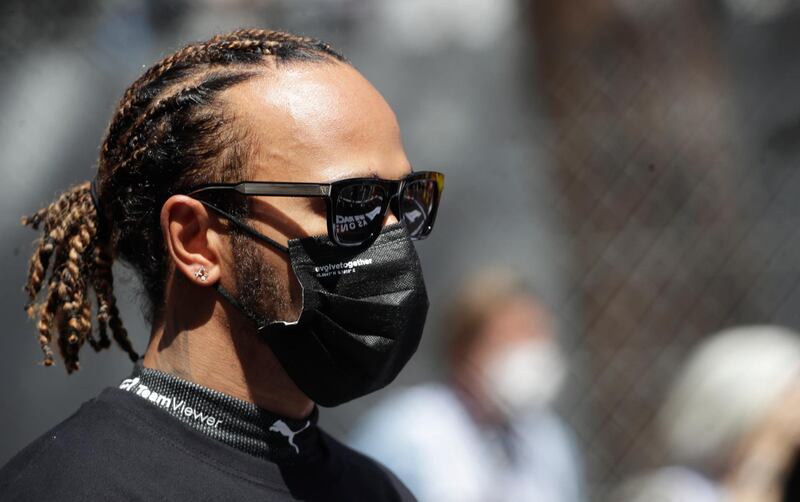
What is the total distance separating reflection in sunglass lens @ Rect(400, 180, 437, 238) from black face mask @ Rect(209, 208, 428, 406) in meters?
0.08

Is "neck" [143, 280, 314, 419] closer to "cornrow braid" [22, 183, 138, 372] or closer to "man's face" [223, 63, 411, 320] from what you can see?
"man's face" [223, 63, 411, 320]

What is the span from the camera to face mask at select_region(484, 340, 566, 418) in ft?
11.1

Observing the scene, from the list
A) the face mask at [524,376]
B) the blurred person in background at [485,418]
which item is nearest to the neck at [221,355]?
the blurred person in background at [485,418]

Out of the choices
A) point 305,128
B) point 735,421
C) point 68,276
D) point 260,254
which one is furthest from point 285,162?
point 735,421

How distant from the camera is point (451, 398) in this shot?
3225 mm

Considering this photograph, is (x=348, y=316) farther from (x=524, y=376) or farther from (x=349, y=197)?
(x=524, y=376)

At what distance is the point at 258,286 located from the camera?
158cm

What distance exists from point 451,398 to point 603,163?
5.19 ft

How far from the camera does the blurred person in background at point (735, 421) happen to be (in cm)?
223

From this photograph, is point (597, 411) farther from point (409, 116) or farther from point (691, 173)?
point (409, 116)

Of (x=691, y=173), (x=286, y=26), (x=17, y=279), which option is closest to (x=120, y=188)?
(x=17, y=279)

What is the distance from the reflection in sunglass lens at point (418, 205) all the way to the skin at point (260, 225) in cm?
11

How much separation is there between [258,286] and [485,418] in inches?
73.9

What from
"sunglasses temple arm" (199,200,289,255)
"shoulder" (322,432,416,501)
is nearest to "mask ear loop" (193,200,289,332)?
"sunglasses temple arm" (199,200,289,255)
